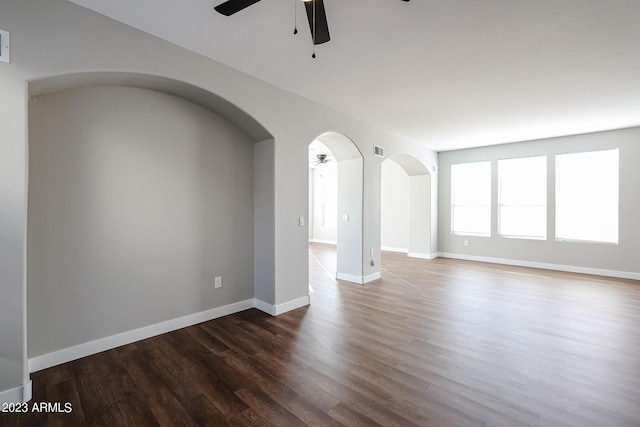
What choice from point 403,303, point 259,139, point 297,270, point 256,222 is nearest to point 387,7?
point 259,139

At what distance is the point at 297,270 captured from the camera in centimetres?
371

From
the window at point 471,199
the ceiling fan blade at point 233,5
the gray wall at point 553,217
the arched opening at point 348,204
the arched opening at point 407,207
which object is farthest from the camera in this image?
the arched opening at point 407,207

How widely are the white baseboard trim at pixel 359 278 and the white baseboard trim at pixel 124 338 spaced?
6.74ft

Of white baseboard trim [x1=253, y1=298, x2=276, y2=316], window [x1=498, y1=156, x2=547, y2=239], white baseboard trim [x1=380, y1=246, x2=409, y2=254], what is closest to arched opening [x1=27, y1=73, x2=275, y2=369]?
white baseboard trim [x1=253, y1=298, x2=276, y2=316]

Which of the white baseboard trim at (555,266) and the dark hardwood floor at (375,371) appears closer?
the dark hardwood floor at (375,371)

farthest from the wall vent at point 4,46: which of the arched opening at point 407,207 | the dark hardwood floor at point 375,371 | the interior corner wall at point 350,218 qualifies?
the arched opening at point 407,207

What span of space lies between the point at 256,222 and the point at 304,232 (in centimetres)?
65

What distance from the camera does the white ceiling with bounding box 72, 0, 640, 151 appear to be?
6.95ft

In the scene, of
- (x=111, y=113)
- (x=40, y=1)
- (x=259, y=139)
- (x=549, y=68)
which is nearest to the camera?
(x=40, y=1)

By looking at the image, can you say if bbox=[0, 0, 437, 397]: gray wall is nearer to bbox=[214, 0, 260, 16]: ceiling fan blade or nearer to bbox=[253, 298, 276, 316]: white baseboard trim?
bbox=[253, 298, 276, 316]: white baseboard trim

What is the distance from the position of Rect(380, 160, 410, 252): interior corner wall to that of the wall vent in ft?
24.9

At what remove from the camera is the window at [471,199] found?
6.89m

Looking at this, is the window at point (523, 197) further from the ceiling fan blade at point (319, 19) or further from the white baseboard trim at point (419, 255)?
the ceiling fan blade at point (319, 19)

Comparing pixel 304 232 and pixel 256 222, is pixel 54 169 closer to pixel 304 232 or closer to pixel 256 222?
pixel 256 222
